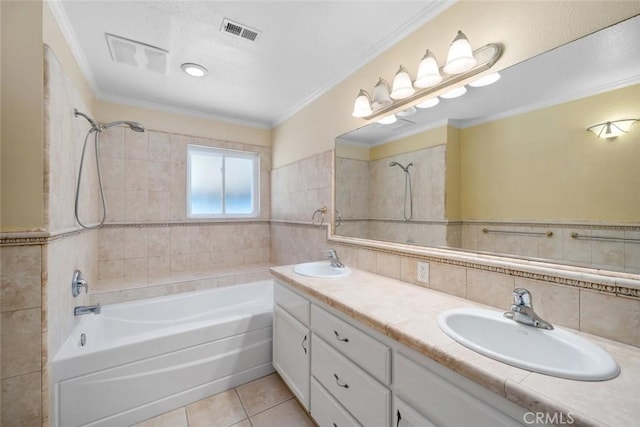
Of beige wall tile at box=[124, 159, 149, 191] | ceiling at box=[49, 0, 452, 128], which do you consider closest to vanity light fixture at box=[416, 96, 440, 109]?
ceiling at box=[49, 0, 452, 128]

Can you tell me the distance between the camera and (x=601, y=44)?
96 centimetres

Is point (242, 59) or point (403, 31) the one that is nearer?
point (403, 31)

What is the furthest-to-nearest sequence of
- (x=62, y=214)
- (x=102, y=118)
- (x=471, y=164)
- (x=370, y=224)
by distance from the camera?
(x=102, y=118) < (x=370, y=224) < (x=62, y=214) < (x=471, y=164)

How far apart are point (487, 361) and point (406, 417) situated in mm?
402

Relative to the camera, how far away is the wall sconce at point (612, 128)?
905 millimetres

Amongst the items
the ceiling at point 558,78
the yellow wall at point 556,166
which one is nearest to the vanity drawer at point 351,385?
the yellow wall at point 556,166

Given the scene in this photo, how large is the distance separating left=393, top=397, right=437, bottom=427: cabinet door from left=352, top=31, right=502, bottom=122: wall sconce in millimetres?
1479

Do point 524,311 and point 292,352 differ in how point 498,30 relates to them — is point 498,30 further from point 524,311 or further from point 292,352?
Answer: point 292,352

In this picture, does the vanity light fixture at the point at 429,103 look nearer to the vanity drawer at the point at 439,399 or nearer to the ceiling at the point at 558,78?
the ceiling at the point at 558,78

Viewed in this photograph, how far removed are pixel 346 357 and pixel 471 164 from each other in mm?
1175

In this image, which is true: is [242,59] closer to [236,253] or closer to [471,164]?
[471,164]

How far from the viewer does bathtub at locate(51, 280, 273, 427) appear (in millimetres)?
1499

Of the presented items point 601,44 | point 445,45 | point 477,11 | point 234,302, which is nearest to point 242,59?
point 445,45

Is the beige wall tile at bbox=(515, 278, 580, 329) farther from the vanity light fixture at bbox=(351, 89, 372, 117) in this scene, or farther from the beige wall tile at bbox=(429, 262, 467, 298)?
the vanity light fixture at bbox=(351, 89, 372, 117)
